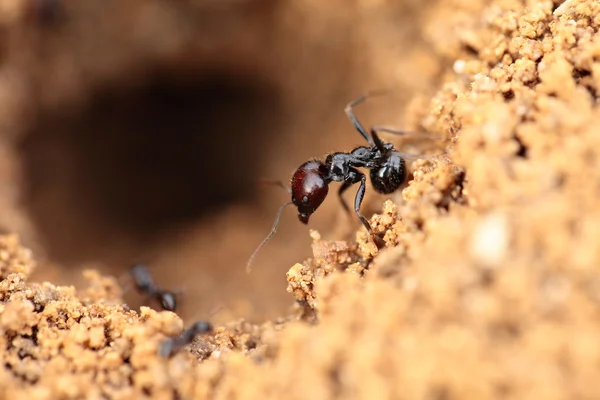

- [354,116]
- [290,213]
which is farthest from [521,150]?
[290,213]

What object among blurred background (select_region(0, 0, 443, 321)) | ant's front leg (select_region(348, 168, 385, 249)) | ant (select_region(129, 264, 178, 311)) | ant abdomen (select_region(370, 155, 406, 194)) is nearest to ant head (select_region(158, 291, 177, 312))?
ant (select_region(129, 264, 178, 311))

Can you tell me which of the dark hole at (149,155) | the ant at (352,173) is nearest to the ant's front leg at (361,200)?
the ant at (352,173)

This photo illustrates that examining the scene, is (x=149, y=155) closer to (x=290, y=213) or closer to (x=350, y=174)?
(x=290, y=213)

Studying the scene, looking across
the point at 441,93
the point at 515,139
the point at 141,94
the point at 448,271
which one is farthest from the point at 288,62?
the point at 448,271

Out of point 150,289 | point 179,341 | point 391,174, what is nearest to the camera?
point 179,341

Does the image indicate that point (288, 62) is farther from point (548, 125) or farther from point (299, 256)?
point (548, 125)

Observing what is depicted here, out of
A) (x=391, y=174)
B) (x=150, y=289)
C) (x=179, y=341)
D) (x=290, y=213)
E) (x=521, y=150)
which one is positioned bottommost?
(x=521, y=150)

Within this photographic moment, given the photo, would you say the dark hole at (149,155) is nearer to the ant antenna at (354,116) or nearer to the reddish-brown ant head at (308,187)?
the ant antenna at (354,116)
